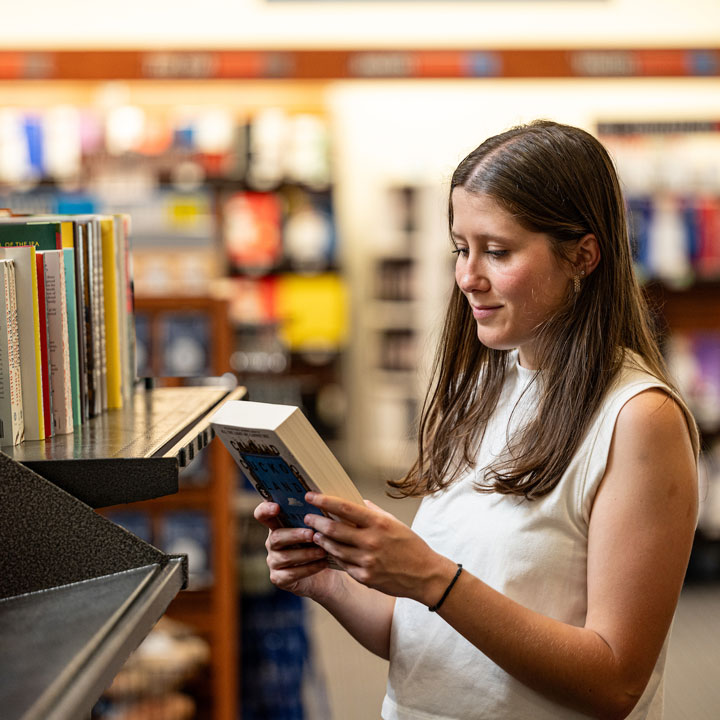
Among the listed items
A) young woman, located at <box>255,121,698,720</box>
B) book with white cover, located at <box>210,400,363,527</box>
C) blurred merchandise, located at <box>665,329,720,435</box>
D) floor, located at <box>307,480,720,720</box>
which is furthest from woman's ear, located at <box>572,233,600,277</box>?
blurred merchandise, located at <box>665,329,720,435</box>

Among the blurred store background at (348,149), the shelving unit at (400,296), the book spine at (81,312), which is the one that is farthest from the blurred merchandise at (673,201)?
the book spine at (81,312)

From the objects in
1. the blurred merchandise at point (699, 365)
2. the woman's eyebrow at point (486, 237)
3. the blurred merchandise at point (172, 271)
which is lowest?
the blurred merchandise at point (699, 365)

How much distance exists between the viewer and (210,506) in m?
3.03

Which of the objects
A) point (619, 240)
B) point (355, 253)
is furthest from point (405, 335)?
point (619, 240)

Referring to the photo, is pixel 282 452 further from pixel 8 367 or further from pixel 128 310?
pixel 128 310

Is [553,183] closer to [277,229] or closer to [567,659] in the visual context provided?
[567,659]

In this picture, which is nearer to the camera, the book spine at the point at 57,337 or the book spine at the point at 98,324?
the book spine at the point at 57,337

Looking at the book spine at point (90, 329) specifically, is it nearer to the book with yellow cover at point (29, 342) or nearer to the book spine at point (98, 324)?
the book spine at point (98, 324)

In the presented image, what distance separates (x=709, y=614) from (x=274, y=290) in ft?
12.2

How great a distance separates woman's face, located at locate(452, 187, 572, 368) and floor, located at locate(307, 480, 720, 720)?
7.74 ft

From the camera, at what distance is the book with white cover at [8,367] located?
4.21 ft

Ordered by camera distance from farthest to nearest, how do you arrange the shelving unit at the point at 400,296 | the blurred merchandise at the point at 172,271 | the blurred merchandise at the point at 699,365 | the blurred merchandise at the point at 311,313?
the blurred merchandise at the point at 311,313 → the shelving unit at the point at 400,296 → the blurred merchandise at the point at 699,365 → the blurred merchandise at the point at 172,271

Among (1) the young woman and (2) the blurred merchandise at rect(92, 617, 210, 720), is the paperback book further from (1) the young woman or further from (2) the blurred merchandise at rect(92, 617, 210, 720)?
(2) the blurred merchandise at rect(92, 617, 210, 720)

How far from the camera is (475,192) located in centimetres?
137
